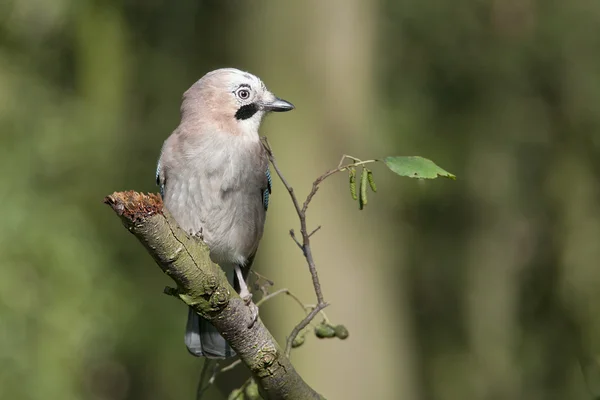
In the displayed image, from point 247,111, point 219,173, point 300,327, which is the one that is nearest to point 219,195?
point 219,173

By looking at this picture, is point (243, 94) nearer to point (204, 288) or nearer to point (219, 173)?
point (219, 173)

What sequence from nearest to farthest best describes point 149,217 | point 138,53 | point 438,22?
1. point 149,217
2. point 138,53
3. point 438,22

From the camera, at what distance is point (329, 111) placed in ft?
18.3

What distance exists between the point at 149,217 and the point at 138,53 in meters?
4.92

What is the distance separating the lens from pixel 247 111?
3701 mm

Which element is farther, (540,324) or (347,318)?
(540,324)

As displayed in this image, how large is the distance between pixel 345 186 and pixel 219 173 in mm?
2167

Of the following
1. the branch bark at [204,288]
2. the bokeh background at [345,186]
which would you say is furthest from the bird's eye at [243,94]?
the bokeh background at [345,186]

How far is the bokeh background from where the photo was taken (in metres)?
5.52

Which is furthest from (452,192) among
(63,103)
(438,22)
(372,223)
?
(63,103)

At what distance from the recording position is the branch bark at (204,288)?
2.12 m

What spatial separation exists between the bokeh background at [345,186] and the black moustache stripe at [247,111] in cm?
174

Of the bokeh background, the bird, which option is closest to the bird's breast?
the bird

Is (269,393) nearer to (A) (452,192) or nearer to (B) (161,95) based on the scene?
(B) (161,95)
